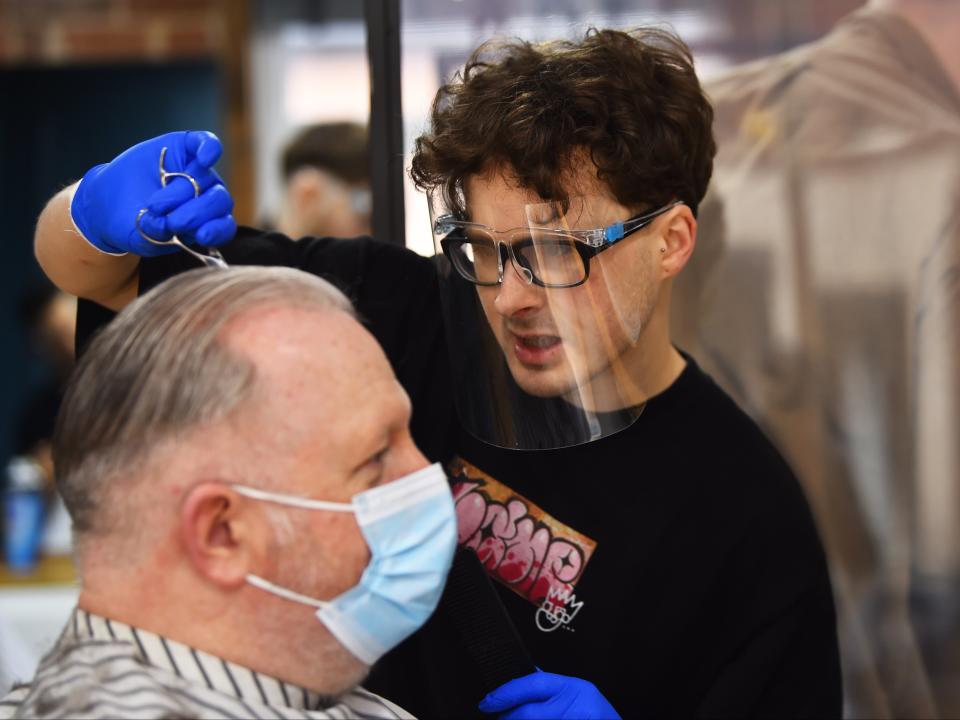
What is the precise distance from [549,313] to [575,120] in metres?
0.24

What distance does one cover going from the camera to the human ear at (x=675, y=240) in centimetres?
139

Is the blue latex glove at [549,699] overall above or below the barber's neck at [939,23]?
below

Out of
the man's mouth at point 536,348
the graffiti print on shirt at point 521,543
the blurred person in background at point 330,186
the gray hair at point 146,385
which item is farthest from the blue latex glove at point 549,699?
the blurred person in background at point 330,186

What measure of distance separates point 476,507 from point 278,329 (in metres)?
0.50

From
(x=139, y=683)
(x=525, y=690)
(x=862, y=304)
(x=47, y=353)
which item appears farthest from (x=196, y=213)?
(x=47, y=353)

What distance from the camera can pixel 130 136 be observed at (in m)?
4.61

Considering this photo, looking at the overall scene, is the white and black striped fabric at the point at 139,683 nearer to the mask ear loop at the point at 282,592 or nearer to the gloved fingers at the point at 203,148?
the mask ear loop at the point at 282,592

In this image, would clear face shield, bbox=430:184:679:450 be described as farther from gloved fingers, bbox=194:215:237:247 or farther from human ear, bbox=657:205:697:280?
gloved fingers, bbox=194:215:237:247

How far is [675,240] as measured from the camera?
4.62ft

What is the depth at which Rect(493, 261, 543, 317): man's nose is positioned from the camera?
1312 millimetres

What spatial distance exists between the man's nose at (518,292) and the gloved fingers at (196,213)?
A: 1.14 feet

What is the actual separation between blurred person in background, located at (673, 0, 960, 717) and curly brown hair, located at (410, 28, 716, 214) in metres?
0.49

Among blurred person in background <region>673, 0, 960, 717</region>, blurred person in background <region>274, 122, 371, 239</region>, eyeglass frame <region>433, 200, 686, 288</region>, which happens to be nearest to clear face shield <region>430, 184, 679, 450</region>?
eyeglass frame <region>433, 200, 686, 288</region>

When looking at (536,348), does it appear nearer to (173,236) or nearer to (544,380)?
(544,380)
